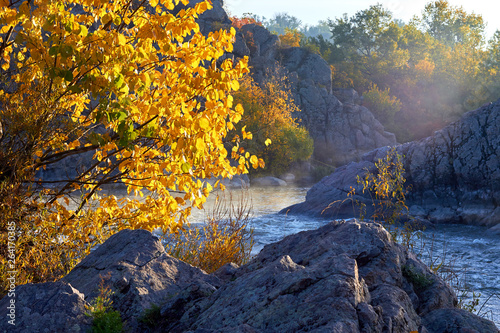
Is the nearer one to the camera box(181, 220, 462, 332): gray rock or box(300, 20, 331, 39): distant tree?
box(181, 220, 462, 332): gray rock

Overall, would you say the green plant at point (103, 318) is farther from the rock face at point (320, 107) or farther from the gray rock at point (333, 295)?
the rock face at point (320, 107)

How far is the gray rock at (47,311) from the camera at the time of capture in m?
2.99

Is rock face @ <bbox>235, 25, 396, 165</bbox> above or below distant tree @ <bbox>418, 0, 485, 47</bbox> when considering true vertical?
below

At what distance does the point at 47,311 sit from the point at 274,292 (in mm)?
1726

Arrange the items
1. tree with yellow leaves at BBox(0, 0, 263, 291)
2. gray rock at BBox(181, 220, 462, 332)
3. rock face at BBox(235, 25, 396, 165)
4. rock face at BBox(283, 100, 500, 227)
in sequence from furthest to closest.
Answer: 1. rock face at BBox(235, 25, 396, 165)
2. rock face at BBox(283, 100, 500, 227)
3. tree with yellow leaves at BBox(0, 0, 263, 291)
4. gray rock at BBox(181, 220, 462, 332)

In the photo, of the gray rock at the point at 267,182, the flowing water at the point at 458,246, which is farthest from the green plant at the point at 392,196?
the gray rock at the point at 267,182

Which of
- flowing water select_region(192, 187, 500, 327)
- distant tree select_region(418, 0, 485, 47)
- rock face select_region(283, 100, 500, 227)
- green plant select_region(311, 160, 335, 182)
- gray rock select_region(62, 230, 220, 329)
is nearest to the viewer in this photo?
gray rock select_region(62, 230, 220, 329)

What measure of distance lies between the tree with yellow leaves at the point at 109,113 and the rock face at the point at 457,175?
1157 cm

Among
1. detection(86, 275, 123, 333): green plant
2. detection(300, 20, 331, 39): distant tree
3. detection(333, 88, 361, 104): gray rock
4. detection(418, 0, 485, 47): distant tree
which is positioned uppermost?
detection(300, 20, 331, 39): distant tree

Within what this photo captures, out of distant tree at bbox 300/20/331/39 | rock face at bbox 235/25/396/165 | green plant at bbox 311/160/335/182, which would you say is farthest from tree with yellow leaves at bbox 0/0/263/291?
distant tree at bbox 300/20/331/39

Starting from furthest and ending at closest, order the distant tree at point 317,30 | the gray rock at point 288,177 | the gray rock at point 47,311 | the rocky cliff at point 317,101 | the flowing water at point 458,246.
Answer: the distant tree at point 317,30
the rocky cliff at point 317,101
the gray rock at point 288,177
the flowing water at point 458,246
the gray rock at point 47,311

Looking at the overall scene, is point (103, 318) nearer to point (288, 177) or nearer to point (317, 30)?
point (288, 177)

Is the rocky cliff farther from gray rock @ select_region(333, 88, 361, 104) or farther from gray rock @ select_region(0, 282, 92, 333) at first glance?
gray rock @ select_region(0, 282, 92, 333)

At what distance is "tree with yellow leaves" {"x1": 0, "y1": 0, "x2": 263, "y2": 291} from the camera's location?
12.1ft
